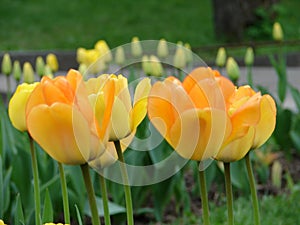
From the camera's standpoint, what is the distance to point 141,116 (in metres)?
1.48

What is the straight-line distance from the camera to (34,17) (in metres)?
13.6

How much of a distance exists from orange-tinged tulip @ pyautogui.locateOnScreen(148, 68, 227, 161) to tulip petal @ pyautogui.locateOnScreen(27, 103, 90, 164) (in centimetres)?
15

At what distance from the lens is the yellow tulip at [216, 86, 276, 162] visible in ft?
4.72

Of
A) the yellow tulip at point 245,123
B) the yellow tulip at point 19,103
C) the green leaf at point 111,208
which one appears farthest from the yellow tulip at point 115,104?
the green leaf at point 111,208

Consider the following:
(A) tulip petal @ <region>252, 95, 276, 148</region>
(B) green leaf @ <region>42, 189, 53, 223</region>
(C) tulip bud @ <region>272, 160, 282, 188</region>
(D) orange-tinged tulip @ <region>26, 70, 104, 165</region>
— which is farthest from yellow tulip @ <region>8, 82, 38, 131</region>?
(C) tulip bud @ <region>272, 160, 282, 188</region>

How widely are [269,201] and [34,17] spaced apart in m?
10.6

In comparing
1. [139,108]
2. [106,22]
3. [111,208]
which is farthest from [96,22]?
[139,108]

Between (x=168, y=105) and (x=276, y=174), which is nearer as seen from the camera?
(x=168, y=105)

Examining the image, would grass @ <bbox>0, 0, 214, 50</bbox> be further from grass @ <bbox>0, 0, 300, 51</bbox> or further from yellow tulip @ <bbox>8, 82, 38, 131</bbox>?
yellow tulip @ <bbox>8, 82, 38, 131</bbox>

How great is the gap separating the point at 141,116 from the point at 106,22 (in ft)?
38.9

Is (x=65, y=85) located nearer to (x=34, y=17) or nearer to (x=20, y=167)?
(x=20, y=167)

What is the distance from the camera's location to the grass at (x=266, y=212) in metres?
3.24

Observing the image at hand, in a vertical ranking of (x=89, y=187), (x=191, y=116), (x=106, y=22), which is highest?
(x=106, y=22)

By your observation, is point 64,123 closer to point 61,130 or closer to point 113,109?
point 61,130
